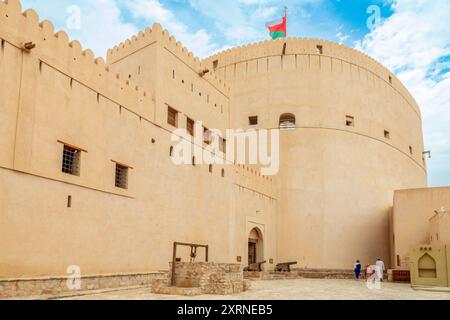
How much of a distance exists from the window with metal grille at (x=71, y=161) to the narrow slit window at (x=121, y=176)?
1603 mm

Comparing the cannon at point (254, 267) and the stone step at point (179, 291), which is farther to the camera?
the cannon at point (254, 267)

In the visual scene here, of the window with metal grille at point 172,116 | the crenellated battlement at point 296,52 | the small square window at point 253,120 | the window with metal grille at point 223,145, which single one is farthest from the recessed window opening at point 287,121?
the window with metal grille at point 172,116

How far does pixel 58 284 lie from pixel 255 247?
460 inches

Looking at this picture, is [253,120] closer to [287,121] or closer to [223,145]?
[287,121]

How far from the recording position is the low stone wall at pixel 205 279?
11062mm

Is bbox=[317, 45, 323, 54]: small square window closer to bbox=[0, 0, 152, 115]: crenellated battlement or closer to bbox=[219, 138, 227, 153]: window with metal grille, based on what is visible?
bbox=[219, 138, 227, 153]: window with metal grille

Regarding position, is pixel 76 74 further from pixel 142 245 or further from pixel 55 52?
pixel 142 245

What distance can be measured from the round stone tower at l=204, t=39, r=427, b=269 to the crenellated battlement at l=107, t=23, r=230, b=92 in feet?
15.5

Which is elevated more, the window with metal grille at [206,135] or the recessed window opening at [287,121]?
the recessed window opening at [287,121]

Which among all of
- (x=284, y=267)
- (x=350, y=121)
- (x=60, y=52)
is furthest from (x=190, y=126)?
(x=350, y=121)

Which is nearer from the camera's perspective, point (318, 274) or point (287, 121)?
point (318, 274)

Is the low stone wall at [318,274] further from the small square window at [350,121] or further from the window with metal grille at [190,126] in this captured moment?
the window with metal grille at [190,126]

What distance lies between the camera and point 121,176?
1317 centimetres
